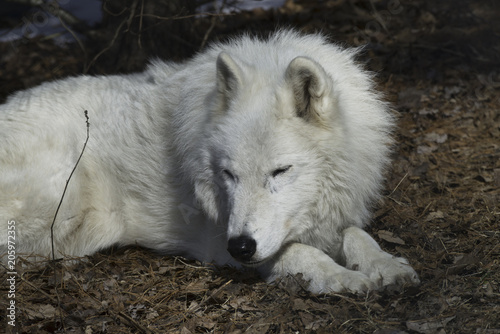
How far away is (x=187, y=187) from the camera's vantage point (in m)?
4.36

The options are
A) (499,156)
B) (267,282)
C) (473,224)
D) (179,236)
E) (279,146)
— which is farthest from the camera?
(499,156)

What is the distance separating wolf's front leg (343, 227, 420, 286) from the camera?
344cm

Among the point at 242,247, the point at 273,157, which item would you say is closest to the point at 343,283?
the point at 242,247

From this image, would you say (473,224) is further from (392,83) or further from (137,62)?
(137,62)

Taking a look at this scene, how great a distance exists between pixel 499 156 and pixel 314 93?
2.83m

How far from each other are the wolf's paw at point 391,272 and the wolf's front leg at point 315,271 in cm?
8

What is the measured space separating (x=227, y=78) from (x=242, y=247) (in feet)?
4.16

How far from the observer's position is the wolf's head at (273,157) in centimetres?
347

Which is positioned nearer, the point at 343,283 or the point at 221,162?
the point at 343,283

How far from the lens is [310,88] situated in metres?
3.56

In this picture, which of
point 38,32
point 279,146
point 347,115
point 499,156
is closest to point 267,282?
point 279,146

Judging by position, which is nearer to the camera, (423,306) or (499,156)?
(423,306)

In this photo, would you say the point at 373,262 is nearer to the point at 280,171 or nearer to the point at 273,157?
the point at 280,171

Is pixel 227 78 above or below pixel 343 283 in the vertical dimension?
→ above
